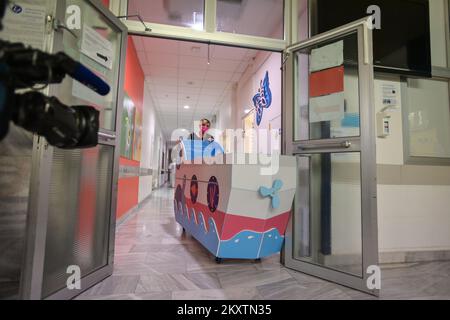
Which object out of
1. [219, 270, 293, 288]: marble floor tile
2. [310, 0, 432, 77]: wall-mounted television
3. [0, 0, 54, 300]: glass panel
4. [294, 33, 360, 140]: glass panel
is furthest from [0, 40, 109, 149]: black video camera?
[310, 0, 432, 77]: wall-mounted television

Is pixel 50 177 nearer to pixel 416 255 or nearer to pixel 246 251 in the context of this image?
pixel 246 251

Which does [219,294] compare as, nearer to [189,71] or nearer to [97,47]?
[97,47]

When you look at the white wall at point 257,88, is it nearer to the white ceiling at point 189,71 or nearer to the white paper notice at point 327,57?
the white ceiling at point 189,71

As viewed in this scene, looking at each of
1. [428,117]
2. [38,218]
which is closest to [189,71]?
[428,117]

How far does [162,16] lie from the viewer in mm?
2510

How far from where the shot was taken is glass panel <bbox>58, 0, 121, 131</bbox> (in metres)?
1.56

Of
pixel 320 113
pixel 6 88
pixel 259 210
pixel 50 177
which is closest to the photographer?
pixel 6 88

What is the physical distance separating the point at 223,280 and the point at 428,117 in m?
2.65

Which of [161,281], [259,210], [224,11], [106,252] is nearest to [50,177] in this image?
[106,252]

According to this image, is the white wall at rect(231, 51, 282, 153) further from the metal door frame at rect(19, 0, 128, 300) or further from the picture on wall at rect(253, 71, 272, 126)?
the metal door frame at rect(19, 0, 128, 300)

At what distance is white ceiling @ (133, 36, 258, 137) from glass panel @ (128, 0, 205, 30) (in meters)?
1.09

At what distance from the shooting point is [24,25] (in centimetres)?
158

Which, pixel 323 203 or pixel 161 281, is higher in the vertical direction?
pixel 323 203

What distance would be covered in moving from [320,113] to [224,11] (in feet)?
5.19
